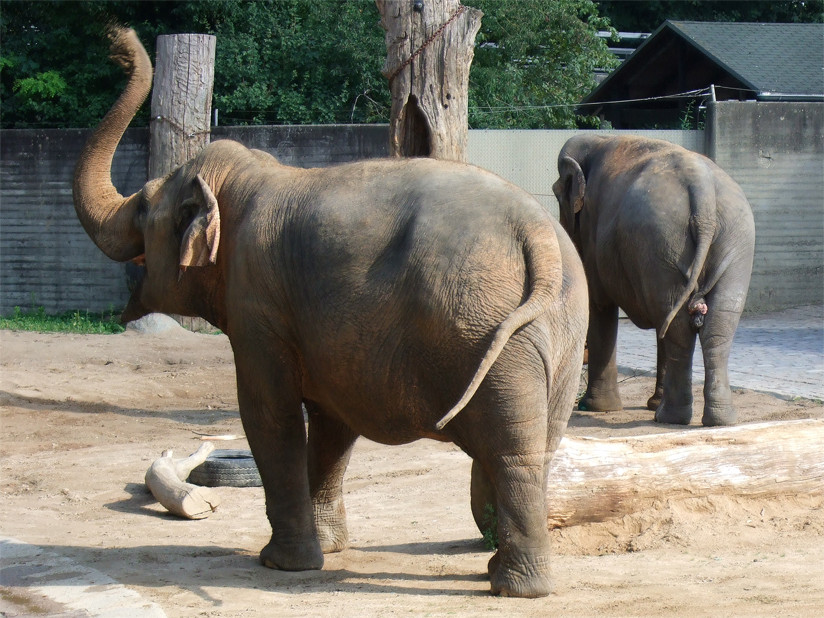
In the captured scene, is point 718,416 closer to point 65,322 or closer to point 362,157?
point 362,157

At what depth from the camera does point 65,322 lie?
1390 cm

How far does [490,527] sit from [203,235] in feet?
5.67

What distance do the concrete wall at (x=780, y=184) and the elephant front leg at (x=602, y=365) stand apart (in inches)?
266

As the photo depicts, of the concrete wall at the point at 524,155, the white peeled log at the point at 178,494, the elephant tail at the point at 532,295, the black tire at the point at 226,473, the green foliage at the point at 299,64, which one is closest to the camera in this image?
the elephant tail at the point at 532,295

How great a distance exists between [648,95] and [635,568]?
18.5m

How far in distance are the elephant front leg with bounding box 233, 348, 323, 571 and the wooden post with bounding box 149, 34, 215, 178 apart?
25.0 feet

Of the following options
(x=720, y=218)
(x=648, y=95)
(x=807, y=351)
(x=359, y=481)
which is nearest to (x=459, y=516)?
(x=359, y=481)

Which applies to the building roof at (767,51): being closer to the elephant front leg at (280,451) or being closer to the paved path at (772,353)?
the paved path at (772,353)

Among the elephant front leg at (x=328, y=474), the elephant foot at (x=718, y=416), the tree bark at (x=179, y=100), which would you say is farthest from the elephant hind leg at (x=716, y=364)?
the tree bark at (x=179, y=100)

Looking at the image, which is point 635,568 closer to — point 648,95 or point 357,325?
point 357,325

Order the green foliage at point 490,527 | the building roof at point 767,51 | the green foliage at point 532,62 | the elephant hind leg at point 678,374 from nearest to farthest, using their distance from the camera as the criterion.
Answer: the green foliage at point 490,527
the elephant hind leg at point 678,374
the green foliage at point 532,62
the building roof at point 767,51

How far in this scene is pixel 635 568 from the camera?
474 cm

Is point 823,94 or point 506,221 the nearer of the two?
point 506,221

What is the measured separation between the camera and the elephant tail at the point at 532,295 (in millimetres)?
3760
